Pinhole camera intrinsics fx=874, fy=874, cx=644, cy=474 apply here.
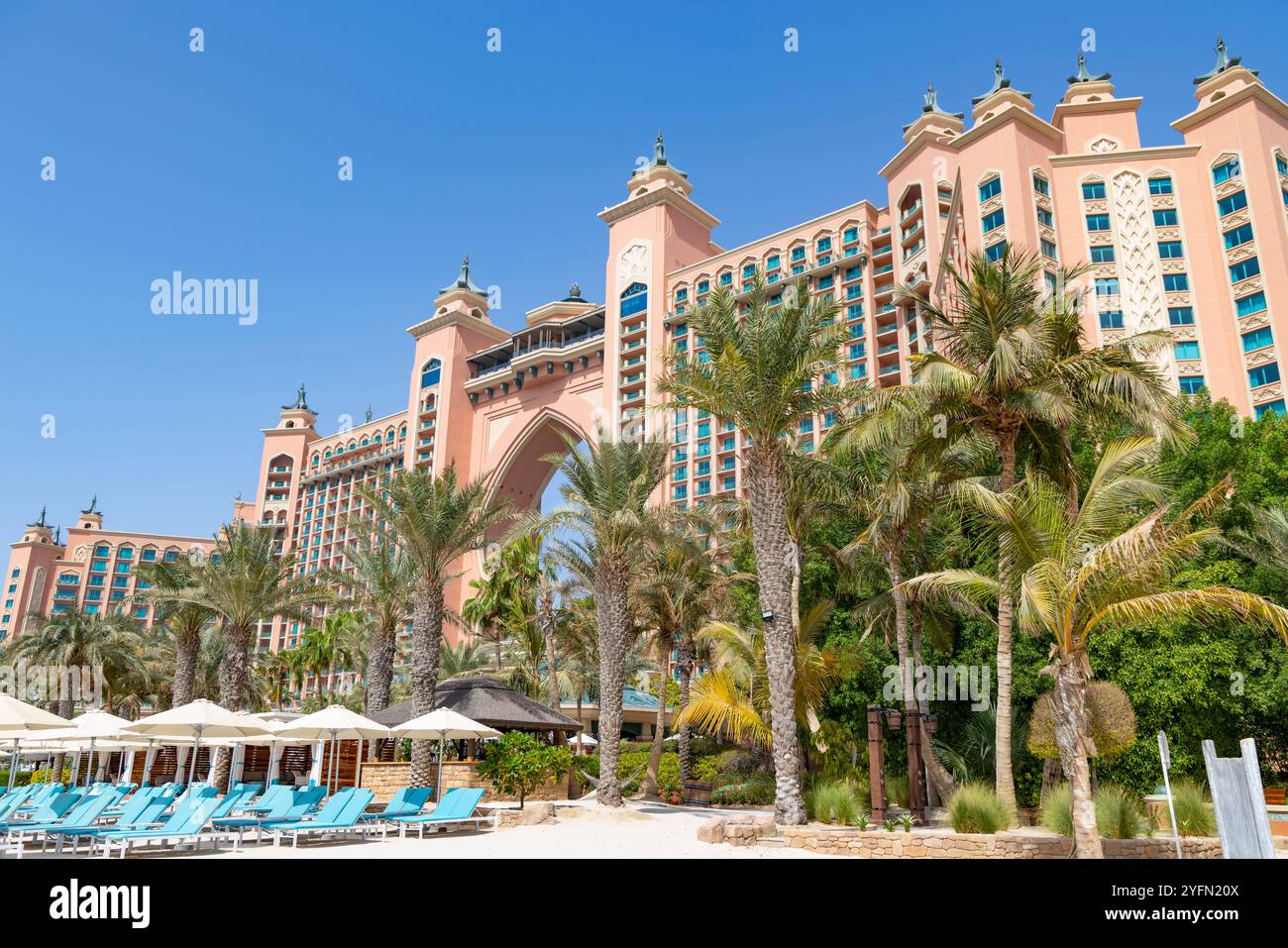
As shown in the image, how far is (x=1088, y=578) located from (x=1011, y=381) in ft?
19.0

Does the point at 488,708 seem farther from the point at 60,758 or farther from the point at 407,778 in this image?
the point at 60,758

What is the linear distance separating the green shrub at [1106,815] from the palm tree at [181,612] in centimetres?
2830

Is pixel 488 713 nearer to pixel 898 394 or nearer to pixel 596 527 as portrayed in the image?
pixel 596 527

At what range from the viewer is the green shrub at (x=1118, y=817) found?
44.0 feet

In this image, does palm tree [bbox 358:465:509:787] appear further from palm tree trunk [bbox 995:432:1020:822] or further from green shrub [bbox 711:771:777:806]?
palm tree trunk [bbox 995:432:1020:822]

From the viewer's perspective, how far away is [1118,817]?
13586 mm

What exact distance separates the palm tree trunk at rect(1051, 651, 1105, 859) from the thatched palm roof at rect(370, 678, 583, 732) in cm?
1891

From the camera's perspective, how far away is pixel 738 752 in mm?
29234

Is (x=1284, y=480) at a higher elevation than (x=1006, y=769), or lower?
higher

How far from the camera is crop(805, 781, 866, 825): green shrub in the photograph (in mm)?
16531

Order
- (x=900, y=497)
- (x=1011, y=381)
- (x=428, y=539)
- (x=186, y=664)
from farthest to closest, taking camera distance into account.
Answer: (x=186, y=664) < (x=428, y=539) < (x=900, y=497) < (x=1011, y=381)

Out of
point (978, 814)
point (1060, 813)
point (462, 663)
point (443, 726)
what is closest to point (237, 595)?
point (443, 726)
